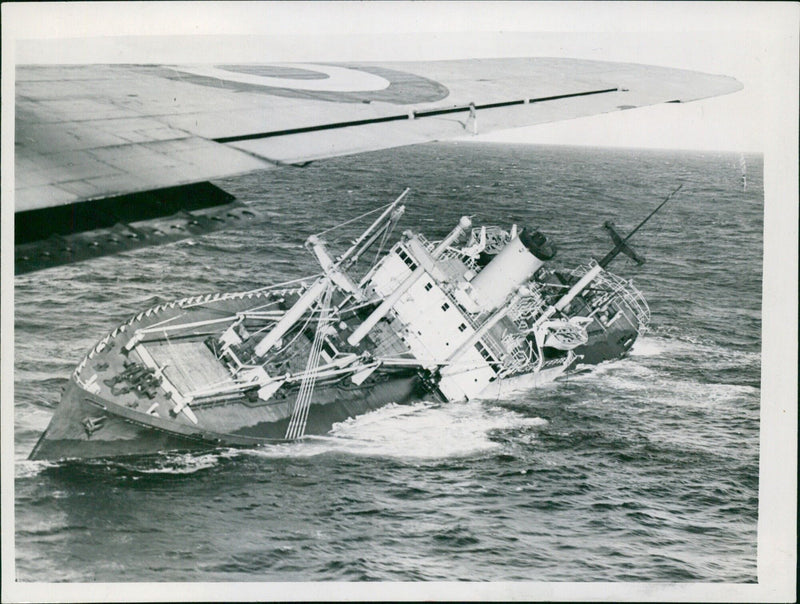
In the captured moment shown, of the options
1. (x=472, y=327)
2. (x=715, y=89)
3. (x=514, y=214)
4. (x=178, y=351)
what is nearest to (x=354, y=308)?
(x=472, y=327)

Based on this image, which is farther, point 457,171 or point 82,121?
point 457,171

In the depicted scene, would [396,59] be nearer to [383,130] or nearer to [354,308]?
[383,130]

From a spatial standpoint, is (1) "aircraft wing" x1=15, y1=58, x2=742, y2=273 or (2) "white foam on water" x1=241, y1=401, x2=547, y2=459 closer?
(1) "aircraft wing" x1=15, y1=58, x2=742, y2=273

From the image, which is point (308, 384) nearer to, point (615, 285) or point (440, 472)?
point (440, 472)

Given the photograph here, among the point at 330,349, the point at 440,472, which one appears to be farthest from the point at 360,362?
the point at 440,472

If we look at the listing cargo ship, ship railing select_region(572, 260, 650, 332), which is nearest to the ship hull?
the listing cargo ship

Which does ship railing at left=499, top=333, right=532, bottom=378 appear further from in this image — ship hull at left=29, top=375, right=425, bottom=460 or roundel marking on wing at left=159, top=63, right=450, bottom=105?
roundel marking on wing at left=159, top=63, right=450, bottom=105
